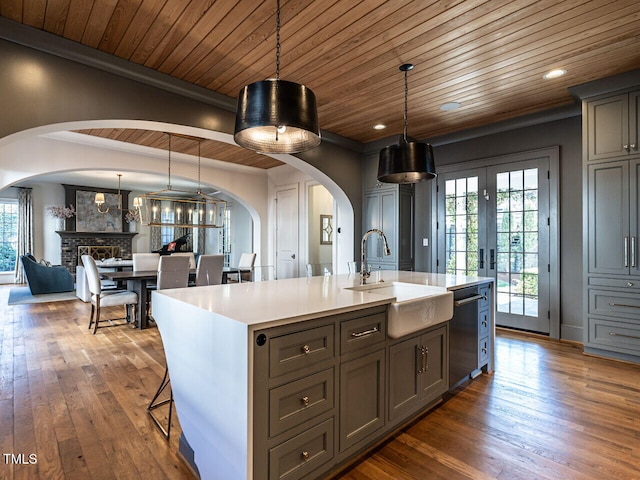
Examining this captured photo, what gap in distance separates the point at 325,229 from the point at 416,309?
215 inches

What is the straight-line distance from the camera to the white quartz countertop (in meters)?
1.50

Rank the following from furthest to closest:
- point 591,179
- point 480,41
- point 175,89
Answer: point 591,179 → point 175,89 → point 480,41

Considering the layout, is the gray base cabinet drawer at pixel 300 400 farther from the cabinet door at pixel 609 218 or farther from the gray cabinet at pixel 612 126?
the gray cabinet at pixel 612 126

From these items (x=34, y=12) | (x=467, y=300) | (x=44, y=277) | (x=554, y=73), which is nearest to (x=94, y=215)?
(x=44, y=277)

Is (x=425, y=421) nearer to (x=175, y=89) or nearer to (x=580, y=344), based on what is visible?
(x=580, y=344)

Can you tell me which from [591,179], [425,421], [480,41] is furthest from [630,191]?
[425,421]

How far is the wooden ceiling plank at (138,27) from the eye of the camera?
2.28m

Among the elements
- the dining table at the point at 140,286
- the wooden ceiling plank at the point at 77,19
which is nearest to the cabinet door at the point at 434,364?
the wooden ceiling plank at the point at 77,19

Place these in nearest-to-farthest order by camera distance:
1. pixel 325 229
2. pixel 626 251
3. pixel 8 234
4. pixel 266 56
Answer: pixel 266 56 → pixel 626 251 → pixel 325 229 → pixel 8 234

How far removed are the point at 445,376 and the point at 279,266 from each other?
5.38 m

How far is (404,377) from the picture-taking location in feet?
6.93

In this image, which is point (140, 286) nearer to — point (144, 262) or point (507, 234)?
Result: point (144, 262)

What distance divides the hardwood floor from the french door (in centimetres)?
93

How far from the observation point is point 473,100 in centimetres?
388
